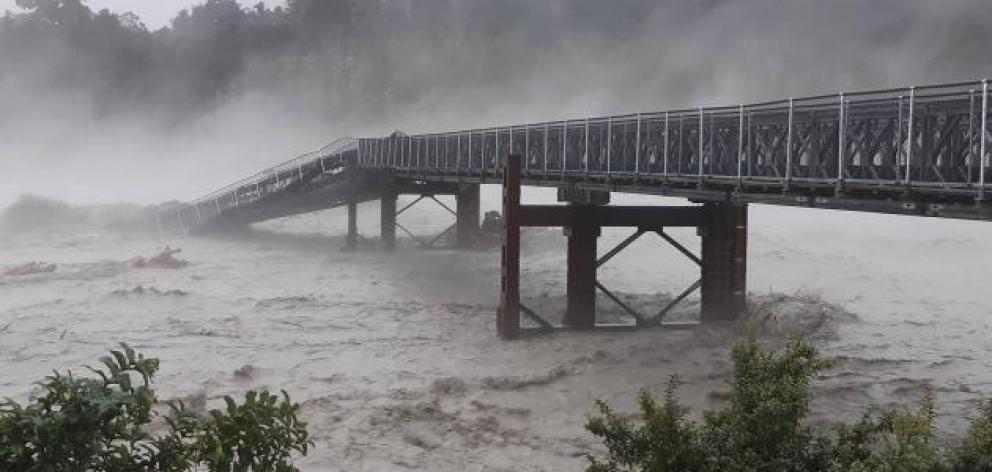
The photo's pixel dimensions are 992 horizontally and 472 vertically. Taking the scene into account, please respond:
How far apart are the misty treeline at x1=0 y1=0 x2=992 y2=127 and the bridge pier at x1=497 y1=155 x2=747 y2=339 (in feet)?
176

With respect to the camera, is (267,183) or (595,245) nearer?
(595,245)

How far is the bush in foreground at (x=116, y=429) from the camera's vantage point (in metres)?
5.34

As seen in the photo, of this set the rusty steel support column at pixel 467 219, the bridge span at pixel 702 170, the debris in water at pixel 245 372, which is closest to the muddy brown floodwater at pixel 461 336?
the debris in water at pixel 245 372

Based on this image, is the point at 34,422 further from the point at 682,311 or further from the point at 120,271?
the point at 120,271

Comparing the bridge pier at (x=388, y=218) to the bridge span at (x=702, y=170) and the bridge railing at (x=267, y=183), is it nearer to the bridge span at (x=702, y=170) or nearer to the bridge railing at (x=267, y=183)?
the bridge span at (x=702, y=170)

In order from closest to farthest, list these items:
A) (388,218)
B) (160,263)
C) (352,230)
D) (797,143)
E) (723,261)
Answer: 1. (797,143)
2. (723,261)
3. (160,263)
4. (388,218)
5. (352,230)

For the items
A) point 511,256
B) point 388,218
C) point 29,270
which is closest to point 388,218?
point 388,218

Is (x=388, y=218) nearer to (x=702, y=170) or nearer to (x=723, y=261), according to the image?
(x=723, y=261)

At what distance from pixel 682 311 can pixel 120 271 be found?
788 inches

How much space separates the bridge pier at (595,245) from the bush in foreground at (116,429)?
1710 cm

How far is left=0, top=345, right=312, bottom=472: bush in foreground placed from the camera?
17.5ft

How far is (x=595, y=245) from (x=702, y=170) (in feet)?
20.5

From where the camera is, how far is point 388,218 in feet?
136

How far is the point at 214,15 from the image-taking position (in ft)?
344
